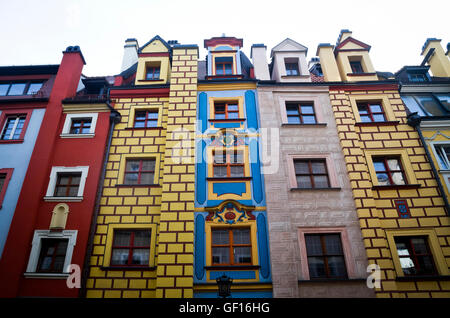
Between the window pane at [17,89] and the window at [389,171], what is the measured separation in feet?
67.0

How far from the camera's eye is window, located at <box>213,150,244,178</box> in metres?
13.9

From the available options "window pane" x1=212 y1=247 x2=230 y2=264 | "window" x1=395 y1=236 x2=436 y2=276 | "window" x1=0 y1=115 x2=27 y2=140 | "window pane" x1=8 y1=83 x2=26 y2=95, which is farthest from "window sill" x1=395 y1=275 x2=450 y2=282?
"window pane" x1=8 y1=83 x2=26 y2=95

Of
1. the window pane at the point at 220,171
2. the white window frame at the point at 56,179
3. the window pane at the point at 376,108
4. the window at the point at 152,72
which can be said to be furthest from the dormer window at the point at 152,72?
the window pane at the point at 376,108

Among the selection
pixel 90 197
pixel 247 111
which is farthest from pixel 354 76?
pixel 90 197

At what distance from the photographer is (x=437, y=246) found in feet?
39.7

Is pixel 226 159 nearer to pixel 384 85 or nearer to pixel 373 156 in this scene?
pixel 373 156

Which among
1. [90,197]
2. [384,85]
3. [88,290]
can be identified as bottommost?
[88,290]

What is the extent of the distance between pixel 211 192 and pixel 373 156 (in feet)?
27.7

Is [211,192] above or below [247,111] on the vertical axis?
below

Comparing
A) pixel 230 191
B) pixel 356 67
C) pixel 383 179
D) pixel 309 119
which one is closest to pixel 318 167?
pixel 309 119

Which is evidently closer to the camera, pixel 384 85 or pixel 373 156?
pixel 373 156

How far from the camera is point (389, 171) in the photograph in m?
14.2

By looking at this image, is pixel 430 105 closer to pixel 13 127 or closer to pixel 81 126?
pixel 81 126
